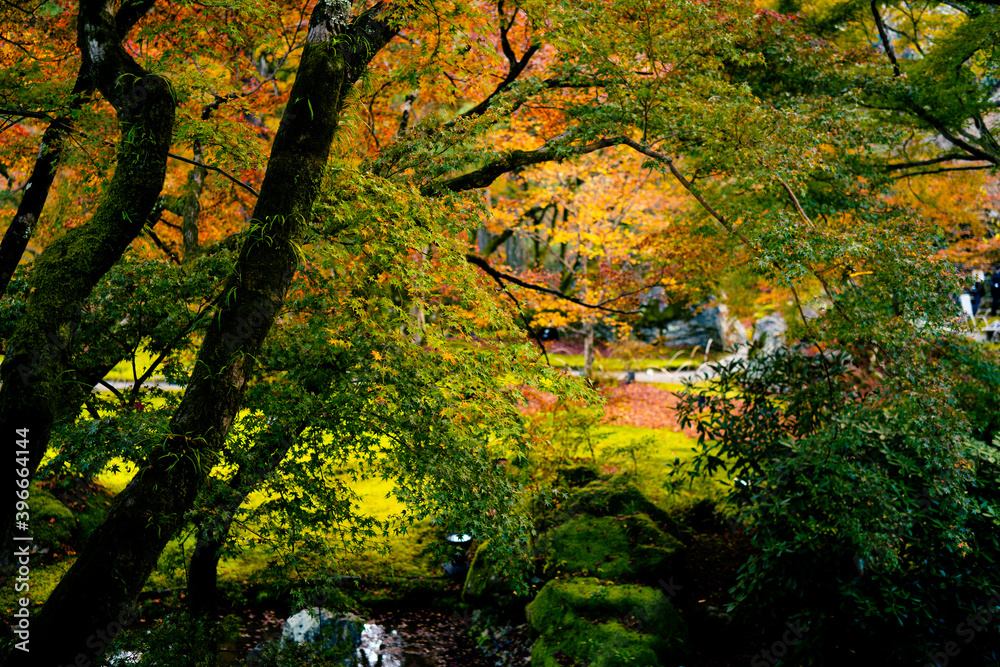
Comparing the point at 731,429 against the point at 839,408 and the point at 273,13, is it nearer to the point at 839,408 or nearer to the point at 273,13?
the point at 839,408

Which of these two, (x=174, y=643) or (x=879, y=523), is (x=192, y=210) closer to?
(x=174, y=643)

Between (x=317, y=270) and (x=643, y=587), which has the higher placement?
(x=317, y=270)

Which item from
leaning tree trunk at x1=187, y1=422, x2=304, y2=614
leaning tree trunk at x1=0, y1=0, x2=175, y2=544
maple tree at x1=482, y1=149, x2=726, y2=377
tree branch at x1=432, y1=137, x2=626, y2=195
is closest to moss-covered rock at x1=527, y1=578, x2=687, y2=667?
leaning tree trunk at x1=187, y1=422, x2=304, y2=614

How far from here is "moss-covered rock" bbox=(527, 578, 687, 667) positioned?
5660 mm

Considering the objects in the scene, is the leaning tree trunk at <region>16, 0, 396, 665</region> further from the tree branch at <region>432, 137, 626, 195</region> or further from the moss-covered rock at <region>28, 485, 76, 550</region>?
the moss-covered rock at <region>28, 485, 76, 550</region>

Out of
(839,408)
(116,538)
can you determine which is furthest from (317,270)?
(839,408)

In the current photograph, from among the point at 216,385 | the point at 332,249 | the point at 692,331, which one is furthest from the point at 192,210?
the point at 692,331

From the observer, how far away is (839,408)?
524cm

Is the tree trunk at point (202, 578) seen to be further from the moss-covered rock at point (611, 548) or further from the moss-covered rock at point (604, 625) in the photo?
the moss-covered rock at point (611, 548)

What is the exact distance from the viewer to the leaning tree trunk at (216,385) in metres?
2.58

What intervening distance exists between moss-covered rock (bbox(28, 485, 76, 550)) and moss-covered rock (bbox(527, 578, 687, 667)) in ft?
19.4

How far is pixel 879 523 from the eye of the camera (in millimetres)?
4418

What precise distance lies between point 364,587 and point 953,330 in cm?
702

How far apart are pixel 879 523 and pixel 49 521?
9058mm
